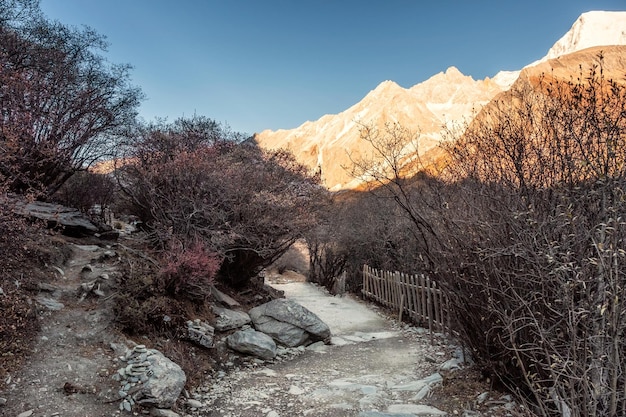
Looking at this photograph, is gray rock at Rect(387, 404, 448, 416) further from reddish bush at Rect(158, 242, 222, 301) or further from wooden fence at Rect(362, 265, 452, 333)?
reddish bush at Rect(158, 242, 222, 301)

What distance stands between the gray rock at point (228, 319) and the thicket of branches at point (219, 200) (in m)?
1.16

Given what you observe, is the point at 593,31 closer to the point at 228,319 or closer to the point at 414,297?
the point at 414,297

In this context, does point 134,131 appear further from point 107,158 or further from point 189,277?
point 189,277

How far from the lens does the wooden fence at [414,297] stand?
805cm

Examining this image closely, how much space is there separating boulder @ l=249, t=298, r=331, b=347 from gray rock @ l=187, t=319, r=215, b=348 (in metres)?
1.23

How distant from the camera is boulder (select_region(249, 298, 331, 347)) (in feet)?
23.7

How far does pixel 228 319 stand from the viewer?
7.24 metres

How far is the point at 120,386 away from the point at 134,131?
9.76 m

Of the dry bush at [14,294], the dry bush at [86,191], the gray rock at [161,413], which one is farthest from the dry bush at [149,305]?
the dry bush at [86,191]

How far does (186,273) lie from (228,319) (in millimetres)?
1318

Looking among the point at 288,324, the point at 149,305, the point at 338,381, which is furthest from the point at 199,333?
the point at 338,381

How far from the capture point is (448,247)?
15.1 feet

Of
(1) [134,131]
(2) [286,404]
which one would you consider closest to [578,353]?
(2) [286,404]

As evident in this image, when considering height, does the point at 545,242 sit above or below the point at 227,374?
above
